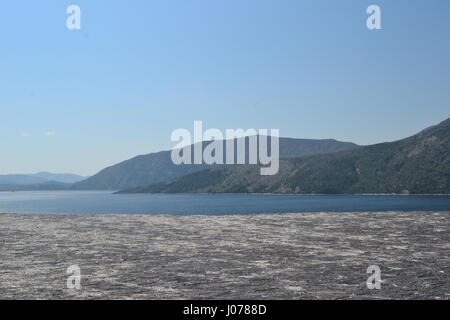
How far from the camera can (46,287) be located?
336 inches

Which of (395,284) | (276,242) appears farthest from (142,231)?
(395,284)

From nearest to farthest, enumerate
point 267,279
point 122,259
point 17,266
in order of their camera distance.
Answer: point 267,279, point 17,266, point 122,259

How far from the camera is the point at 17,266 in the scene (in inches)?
423

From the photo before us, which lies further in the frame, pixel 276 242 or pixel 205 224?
pixel 205 224

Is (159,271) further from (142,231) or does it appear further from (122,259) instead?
(142,231)

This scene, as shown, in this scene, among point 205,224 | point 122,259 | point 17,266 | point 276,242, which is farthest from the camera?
point 205,224

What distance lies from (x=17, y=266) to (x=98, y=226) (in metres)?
9.62

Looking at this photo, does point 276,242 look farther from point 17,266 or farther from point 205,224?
point 17,266

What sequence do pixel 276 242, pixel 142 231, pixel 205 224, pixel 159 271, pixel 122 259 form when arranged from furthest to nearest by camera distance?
pixel 205 224
pixel 142 231
pixel 276 242
pixel 122 259
pixel 159 271
